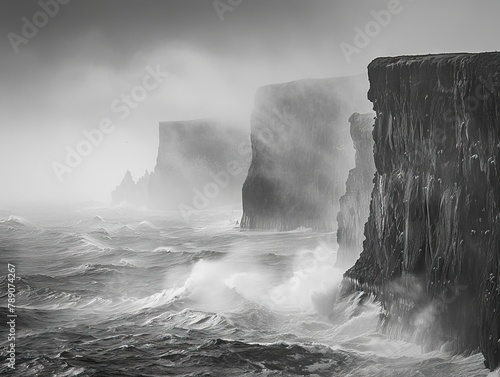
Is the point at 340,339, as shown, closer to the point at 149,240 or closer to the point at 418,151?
the point at 418,151

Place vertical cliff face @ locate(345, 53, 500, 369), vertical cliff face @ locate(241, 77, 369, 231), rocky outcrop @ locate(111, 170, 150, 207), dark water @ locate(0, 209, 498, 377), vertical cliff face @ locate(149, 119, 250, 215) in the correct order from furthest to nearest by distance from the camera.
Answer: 1. rocky outcrop @ locate(111, 170, 150, 207)
2. vertical cliff face @ locate(149, 119, 250, 215)
3. vertical cliff face @ locate(241, 77, 369, 231)
4. dark water @ locate(0, 209, 498, 377)
5. vertical cliff face @ locate(345, 53, 500, 369)

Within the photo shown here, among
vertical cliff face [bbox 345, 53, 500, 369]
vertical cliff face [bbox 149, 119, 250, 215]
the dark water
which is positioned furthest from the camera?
vertical cliff face [bbox 149, 119, 250, 215]

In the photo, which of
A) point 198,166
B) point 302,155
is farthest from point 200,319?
point 198,166

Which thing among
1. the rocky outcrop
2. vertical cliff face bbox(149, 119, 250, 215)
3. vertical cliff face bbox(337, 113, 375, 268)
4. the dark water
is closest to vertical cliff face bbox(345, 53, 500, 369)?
the dark water

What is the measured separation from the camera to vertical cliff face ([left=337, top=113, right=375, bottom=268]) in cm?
3578

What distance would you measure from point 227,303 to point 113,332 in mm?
8168

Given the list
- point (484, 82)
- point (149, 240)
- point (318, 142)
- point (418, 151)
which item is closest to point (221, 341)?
point (418, 151)

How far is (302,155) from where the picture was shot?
7069 centimetres

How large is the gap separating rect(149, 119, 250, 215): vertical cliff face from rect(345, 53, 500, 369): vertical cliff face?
93.2 meters

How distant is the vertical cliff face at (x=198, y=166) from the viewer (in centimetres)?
12219

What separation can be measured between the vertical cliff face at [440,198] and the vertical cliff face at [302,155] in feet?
140

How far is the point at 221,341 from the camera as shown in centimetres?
2245

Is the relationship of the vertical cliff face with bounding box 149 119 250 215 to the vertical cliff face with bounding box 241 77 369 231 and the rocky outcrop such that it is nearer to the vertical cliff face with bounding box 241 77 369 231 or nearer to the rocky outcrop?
the rocky outcrop

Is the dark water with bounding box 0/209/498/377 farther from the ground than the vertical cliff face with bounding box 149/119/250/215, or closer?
closer
